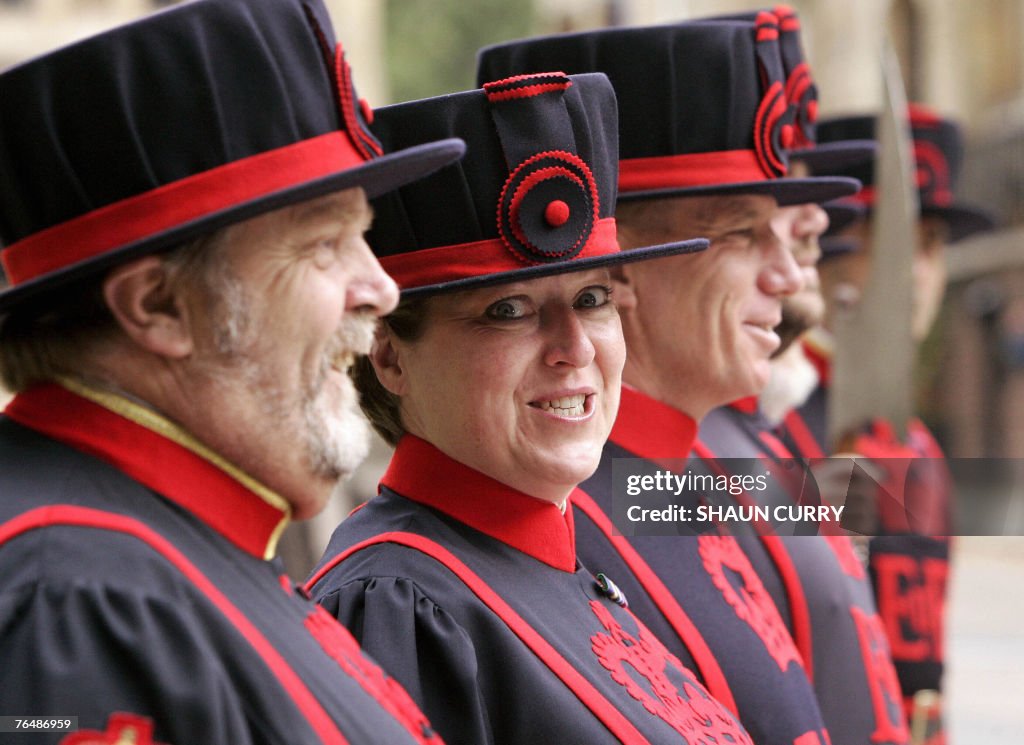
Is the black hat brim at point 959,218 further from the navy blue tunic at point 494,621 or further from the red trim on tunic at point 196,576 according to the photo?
the red trim on tunic at point 196,576

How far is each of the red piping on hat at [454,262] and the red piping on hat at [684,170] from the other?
64cm

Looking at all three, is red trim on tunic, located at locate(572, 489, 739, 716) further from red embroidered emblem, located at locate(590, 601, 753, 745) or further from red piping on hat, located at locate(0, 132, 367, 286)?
red piping on hat, located at locate(0, 132, 367, 286)

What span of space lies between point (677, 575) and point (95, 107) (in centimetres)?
161

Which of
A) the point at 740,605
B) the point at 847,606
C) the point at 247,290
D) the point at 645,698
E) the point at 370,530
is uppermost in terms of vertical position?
the point at 247,290

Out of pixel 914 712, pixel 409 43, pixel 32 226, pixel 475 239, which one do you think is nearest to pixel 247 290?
pixel 32 226

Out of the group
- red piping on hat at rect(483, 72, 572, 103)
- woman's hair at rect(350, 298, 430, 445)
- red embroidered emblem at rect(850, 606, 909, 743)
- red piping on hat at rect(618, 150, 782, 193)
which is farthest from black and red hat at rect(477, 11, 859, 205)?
red embroidered emblem at rect(850, 606, 909, 743)

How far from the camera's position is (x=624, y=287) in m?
3.20

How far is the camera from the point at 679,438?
324 centimetres

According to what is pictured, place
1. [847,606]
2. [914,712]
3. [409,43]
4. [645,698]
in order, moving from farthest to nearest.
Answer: [409,43]
[914,712]
[847,606]
[645,698]

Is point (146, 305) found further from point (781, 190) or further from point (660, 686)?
point (781, 190)

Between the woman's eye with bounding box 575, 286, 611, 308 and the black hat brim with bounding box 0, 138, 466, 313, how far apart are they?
693mm

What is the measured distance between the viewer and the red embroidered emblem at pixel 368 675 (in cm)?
190

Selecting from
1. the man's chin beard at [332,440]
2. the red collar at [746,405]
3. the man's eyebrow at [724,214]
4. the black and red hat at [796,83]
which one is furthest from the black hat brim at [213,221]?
the red collar at [746,405]

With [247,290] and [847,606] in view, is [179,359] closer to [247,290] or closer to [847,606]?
[247,290]
